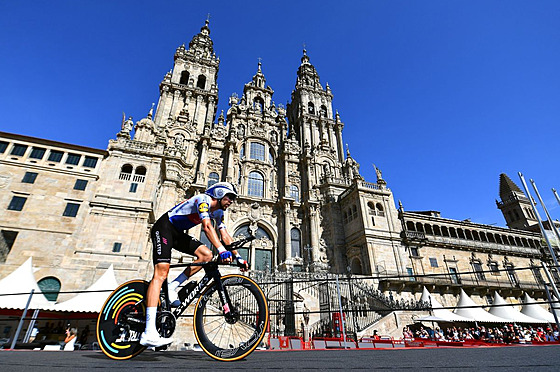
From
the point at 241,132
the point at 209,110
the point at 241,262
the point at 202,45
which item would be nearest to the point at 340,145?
the point at 241,132

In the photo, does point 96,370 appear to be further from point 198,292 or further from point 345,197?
point 345,197

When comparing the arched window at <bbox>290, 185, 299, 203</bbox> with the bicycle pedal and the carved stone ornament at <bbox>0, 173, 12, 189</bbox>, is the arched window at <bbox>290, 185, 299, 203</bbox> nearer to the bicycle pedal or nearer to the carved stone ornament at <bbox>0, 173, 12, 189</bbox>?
the carved stone ornament at <bbox>0, 173, 12, 189</bbox>

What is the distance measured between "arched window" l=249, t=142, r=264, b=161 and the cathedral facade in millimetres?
163

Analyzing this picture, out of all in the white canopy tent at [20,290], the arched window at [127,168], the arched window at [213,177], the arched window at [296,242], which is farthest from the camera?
the arched window at [213,177]

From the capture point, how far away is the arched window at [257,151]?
99.6 ft

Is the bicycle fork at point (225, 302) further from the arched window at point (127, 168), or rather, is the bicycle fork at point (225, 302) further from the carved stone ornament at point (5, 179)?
the carved stone ornament at point (5, 179)

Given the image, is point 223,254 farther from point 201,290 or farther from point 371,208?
point 371,208

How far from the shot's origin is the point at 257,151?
30812 millimetres

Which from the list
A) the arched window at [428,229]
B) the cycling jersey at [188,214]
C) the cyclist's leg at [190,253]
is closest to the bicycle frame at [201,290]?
the cyclist's leg at [190,253]

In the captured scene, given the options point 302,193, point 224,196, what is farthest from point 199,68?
point 224,196

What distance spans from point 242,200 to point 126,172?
10483 mm

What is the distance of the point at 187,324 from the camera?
10062 millimetres

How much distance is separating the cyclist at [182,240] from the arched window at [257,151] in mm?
26775

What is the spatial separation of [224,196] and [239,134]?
1107 inches
